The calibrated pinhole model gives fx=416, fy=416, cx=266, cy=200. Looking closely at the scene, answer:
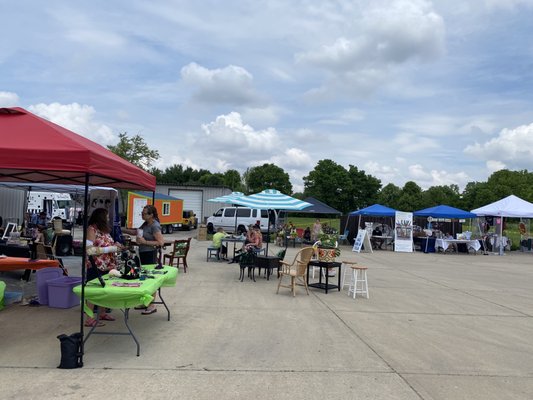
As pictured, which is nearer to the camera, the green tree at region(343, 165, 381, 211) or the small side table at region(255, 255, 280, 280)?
the small side table at region(255, 255, 280, 280)

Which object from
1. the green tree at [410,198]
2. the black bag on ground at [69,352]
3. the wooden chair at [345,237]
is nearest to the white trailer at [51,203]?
the wooden chair at [345,237]

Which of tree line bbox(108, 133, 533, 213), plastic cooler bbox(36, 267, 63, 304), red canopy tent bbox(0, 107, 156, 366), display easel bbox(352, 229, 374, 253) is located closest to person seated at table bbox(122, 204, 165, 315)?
plastic cooler bbox(36, 267, 63, 304)

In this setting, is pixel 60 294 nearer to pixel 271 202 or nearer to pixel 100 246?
pixel 100 246

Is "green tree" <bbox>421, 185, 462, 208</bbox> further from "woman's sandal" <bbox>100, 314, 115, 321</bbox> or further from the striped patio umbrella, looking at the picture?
"woman's sandal" <bbox>100, 314, 115, 321</bbox>

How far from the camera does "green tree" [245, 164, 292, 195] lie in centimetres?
7762

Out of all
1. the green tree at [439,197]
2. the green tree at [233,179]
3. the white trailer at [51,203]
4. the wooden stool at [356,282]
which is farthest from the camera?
the green tree at [233,179]

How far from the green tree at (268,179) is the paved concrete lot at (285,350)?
227 feet

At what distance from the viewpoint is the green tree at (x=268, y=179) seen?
77625mm

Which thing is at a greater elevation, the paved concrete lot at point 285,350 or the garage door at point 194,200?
the garage door at point 194,200

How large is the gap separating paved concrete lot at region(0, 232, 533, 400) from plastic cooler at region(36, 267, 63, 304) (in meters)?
0.24

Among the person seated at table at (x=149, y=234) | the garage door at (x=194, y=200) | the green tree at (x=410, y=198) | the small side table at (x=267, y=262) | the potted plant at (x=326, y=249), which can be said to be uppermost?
the green tree at (x=410, y=198)

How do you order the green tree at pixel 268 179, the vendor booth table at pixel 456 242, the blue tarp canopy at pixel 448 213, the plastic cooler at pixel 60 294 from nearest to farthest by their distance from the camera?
1. the plastic cooler at pixel 60 294
2. the vendor booth table at pixel 456 242
3. the blue tarp canopy at pixel 448 213
4. the green tree at pixel 268 179

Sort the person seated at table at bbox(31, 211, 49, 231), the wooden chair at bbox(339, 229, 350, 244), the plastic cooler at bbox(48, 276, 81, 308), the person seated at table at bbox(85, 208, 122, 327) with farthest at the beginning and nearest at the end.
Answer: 1. the wooden chair at bbox(339, 229, 350, 244)
2. the person seated at table at bbox(31, 211, 49, 231)
3. the plastic cooler at bbox(48, 276, 81, 308)
4. the person seated at table at bbox(85, 208, 122, 327)

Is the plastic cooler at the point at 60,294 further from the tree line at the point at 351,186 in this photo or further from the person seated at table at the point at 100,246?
the tree line at the point at 351,186
